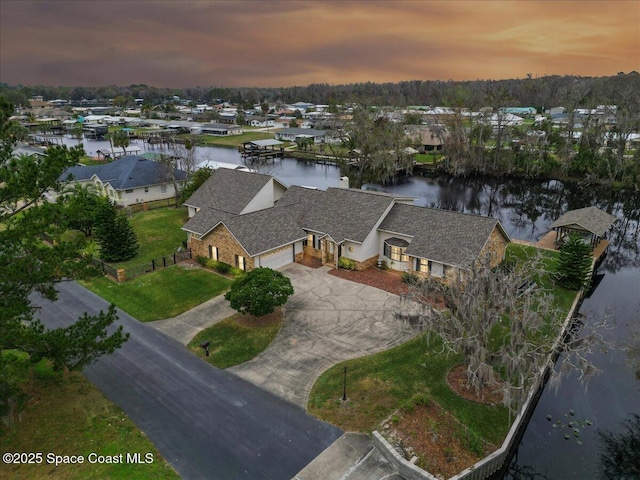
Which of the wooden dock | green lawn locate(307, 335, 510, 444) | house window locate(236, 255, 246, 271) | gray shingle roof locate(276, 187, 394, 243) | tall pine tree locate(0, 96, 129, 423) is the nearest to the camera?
tall pine tree locate(0, 96, 129, 423)

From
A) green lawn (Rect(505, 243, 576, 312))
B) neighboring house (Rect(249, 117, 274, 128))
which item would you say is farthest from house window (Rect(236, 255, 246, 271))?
neighboring house (Rect(249, 117, 274, 128))

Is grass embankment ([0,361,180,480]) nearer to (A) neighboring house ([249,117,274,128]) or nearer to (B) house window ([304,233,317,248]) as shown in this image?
(B) house window ([304,233,317,248])

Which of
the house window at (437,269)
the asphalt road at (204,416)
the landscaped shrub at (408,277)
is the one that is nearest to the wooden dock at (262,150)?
the landscaped shrub at (408,277)

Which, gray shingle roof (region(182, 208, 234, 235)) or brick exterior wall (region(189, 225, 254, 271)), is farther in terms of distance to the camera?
gray shingle roof (region(182, 208, 234, 235))

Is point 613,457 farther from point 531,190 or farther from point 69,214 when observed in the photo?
point 531,190

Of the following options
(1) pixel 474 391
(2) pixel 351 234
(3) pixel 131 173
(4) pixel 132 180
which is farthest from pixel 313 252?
(3) pixel 131 173

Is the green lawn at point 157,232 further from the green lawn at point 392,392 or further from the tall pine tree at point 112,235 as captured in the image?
the green lawn at point 392,392

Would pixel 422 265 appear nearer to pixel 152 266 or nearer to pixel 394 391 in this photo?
pixel 394 391
